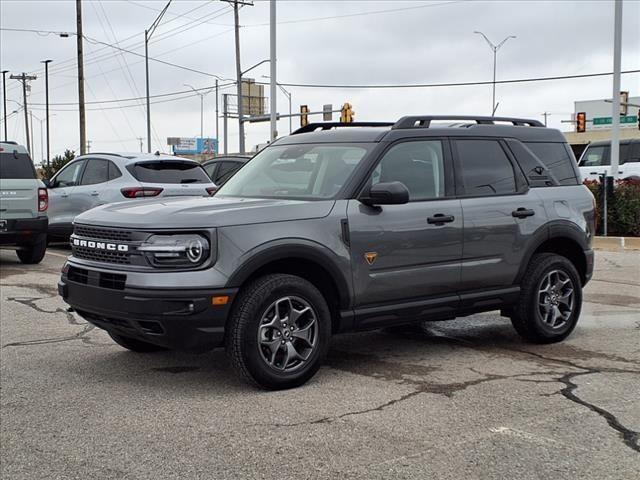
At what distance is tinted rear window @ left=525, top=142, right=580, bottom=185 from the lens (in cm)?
720

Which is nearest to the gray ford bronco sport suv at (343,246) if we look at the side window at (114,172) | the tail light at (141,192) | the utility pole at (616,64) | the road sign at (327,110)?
the tail light at (141,192)

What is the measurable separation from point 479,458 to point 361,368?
2.01 meters

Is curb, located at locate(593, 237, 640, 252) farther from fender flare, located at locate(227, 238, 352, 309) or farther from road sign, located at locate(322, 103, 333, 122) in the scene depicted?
road sign, located at locate(322, 103, 333, 122)

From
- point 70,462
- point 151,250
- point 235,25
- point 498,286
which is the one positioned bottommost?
point 70,462

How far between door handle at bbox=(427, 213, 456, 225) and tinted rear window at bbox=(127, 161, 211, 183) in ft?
25.9

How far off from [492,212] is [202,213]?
2556mm

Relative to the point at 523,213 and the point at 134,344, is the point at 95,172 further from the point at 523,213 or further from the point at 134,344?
the point at 523,213

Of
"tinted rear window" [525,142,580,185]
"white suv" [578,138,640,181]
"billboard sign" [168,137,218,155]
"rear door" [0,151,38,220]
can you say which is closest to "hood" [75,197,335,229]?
"tinted rear window" [525,142,580,185]

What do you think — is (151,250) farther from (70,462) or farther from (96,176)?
(96,176)

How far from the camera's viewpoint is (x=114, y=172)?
1374 cm

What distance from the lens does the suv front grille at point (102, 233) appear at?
5370 mm

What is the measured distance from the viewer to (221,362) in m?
6.27

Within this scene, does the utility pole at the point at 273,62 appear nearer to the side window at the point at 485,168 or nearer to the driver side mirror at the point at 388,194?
the side window at the point at 485,168

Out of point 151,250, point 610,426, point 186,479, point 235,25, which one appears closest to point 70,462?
point 186,479
